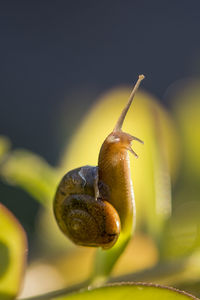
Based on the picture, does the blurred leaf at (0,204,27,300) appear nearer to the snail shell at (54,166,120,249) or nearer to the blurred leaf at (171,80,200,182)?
the snail shell at (54,166,120,249)

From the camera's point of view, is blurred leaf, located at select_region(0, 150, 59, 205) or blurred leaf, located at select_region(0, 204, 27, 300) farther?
blurred leaf, located at select_region(0, 150, 59, 205)

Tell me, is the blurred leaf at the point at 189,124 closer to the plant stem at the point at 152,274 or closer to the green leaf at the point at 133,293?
the plant stem at the point at 152,274

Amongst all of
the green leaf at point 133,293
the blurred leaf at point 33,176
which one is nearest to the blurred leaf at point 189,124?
the blurred leaf at point 33,176

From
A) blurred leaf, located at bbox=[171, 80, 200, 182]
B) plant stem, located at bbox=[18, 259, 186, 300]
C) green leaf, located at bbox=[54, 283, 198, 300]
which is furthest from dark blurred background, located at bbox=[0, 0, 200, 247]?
green leaf, located at bbox=[54, 283, 198, 300]

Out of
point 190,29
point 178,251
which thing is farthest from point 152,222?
point 190,29

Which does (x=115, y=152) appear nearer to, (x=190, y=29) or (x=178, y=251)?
(x=178, y=251)

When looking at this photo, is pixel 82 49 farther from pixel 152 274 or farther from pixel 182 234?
pixel 152 274
